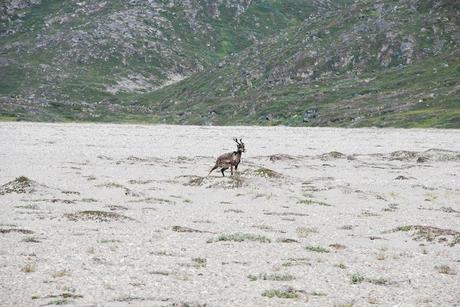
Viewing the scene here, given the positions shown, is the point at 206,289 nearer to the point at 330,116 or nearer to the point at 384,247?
the point at 384,247

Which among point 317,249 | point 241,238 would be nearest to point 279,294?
point 317,249

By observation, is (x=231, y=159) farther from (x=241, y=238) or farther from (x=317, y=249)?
(x=317, y=249)

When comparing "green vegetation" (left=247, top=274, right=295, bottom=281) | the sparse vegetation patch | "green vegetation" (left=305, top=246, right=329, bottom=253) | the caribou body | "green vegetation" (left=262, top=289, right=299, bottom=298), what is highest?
the caribou body

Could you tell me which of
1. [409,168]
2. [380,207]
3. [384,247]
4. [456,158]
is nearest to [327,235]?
[384,247]

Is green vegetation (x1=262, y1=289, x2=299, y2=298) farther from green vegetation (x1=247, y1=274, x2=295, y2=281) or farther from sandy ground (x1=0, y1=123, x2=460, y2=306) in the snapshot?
green vegetation (x1=247, y1=274, x2=295, y2=281)

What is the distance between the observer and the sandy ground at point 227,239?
17406 mm

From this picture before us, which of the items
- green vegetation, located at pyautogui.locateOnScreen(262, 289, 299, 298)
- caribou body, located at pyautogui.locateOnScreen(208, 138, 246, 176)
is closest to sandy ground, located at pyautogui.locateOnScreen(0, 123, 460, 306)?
green vegetation, located at pyautogui.locateOnScreen(262, 289, 299, 298)

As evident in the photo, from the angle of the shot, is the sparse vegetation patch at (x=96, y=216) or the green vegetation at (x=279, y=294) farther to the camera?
the sparse vegetation patch at (x=96, y=216)

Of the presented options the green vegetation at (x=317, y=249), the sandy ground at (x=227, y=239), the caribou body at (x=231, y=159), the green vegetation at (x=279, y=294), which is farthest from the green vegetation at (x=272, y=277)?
the caribou body at (x=231, y=159)

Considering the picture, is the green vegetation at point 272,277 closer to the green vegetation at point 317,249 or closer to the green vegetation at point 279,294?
the green vegetation at point 279,294

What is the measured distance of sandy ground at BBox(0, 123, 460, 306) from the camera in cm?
1741

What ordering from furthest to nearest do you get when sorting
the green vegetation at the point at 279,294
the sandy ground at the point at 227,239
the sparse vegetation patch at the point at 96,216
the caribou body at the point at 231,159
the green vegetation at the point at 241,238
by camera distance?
1. the caribou body at the point at 231,159
2. the sparse vegetation patch at the point at 96,216
3. the green vegetation at the point at 241,238
4. the sandy ground at the point at 227,239
5. the green vegetation at the point at 279,294

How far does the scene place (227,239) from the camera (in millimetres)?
25422

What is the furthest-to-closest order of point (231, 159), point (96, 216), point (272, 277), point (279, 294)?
point (231, 159) → point (96, 216) → point (272, 277) → point (279, 294)
